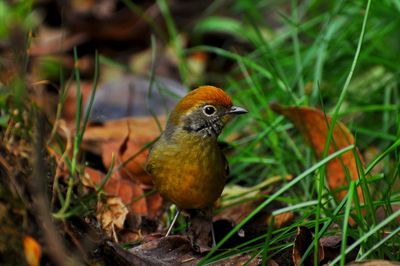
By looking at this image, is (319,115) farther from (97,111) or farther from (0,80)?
(97,111)

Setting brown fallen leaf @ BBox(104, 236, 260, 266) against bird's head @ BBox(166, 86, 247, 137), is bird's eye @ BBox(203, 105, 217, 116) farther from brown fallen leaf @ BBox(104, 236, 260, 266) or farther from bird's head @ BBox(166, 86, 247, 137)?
brown fallen leaf @ BBox(104, 236, 260, 266)

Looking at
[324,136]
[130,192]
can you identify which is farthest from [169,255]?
[324,136]

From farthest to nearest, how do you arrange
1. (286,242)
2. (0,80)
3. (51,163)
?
(0,80), (51,163), (286,242)

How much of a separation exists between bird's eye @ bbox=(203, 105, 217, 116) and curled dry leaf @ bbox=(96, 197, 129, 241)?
68 centimetres

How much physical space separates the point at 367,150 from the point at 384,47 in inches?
36.0

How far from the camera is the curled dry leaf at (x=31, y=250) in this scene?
108 inches

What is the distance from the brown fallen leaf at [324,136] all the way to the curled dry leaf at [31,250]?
2.01m

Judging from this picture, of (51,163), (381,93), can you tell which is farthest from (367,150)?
(51,163)

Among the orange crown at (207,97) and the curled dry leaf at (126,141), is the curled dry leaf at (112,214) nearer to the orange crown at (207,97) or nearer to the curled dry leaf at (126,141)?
the curled dry leaf at (126,141)

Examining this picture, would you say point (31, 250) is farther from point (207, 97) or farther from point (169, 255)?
point (207, 97)

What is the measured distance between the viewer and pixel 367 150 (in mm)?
5312

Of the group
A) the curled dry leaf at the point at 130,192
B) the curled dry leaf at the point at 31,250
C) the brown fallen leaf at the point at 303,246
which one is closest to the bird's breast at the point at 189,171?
the curled dry leaf at the point at 130,192

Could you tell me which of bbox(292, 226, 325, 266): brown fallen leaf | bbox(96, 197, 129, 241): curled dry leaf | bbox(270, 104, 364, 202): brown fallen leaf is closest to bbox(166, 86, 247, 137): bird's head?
bbox(270, 104, 364, 202): brown fallen leaf

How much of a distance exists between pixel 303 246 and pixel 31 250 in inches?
46.5
